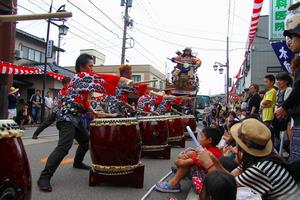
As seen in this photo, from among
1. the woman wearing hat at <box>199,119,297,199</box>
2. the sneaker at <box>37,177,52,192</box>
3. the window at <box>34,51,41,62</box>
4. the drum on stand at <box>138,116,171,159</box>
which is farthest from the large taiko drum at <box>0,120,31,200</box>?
the window at <box>34,51,41,62</box>

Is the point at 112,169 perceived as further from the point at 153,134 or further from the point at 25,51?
the point at 25,51

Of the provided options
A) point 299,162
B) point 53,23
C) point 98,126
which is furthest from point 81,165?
point 53,23

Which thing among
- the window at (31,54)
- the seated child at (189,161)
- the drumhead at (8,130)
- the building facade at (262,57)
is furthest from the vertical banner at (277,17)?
Answer: the window at (31,54)

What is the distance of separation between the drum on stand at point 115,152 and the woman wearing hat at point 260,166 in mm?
Answer: 1544

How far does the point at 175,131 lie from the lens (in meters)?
7.86

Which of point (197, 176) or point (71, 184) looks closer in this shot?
point (197, 176)

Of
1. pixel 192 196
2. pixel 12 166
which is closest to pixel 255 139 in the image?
pixel 192 196

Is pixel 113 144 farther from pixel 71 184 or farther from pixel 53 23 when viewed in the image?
pixel 53 23

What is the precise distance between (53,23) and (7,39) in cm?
1342

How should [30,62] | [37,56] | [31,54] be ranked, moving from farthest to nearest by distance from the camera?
[37,56], [31,54], [30,62]

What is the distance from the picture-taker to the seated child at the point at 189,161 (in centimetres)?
362

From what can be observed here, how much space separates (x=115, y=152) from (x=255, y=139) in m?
1.92

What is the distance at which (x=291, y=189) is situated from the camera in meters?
2.23

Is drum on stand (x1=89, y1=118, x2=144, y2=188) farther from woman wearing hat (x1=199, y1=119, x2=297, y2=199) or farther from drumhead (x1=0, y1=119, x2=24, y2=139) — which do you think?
drumhead (x1=0, y1=119, x2=24, y2=139)
